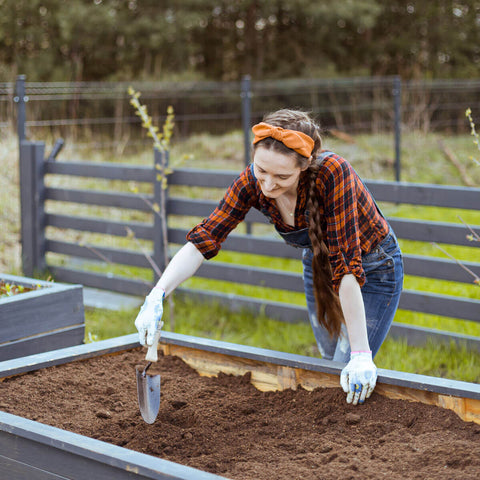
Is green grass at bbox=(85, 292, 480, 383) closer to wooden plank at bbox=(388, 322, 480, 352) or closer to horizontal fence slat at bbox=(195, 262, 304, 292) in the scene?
wooden plank at bbox=(388, 322, 480, 352)

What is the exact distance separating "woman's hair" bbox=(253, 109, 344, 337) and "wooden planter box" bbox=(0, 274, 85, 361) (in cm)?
124

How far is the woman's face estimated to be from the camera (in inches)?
83.2

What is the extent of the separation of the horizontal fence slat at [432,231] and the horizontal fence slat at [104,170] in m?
1.91

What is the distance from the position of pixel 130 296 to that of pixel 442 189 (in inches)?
109

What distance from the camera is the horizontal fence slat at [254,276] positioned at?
4.45m

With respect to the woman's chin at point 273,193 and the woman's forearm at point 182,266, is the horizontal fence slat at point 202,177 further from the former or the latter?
the woman's chin at point 273,193

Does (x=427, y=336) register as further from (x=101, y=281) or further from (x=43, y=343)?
(x=101, y=281)

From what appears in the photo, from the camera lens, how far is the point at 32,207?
5.64m

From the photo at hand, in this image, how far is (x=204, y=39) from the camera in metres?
20.9

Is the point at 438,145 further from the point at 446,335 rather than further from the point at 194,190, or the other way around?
the point at 446,335

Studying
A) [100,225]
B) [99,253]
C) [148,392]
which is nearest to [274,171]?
[148,392]

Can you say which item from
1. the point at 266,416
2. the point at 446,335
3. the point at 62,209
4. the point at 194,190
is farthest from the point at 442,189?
the point at 194,190

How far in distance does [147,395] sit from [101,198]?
3440 mm

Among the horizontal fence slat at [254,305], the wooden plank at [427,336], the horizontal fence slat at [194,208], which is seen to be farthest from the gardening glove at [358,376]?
the horizontal fence slat at [194,208]
